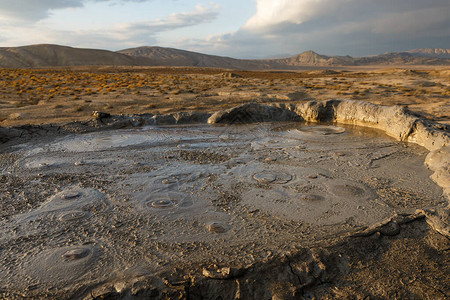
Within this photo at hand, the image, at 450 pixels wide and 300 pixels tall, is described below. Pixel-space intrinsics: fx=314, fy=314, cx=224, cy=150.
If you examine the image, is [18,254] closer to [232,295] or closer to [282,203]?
[232,295]

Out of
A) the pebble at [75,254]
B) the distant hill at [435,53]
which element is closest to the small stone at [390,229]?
the pebble at [75,254]

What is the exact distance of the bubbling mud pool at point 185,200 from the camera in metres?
2.93

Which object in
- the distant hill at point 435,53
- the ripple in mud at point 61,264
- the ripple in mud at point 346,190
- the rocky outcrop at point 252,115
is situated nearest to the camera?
the ripple in mud at point 61,264

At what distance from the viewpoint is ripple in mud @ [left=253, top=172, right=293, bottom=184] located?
186 inches

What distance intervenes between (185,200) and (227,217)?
2.41ft

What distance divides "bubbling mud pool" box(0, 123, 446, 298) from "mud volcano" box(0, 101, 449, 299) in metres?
0.02

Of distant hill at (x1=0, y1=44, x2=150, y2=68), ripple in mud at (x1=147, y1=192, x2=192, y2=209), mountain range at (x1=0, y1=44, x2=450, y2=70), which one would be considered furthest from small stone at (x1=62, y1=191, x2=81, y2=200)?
distant hill at (x1=0, y1=44, x2=150, y2=68)

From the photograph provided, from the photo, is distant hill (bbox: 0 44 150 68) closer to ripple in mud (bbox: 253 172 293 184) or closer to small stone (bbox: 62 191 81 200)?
small stone (bbox: 62 191 81 200)

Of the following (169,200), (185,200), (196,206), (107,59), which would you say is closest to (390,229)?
(196,206)

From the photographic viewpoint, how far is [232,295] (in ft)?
8.12

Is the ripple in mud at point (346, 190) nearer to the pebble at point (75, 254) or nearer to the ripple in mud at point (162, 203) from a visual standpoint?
the ripple in mud at point (162, 203)

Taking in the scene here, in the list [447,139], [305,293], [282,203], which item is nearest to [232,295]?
[305,293]

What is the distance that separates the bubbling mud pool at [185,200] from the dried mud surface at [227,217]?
0.02 m

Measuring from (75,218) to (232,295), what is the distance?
2.17m
